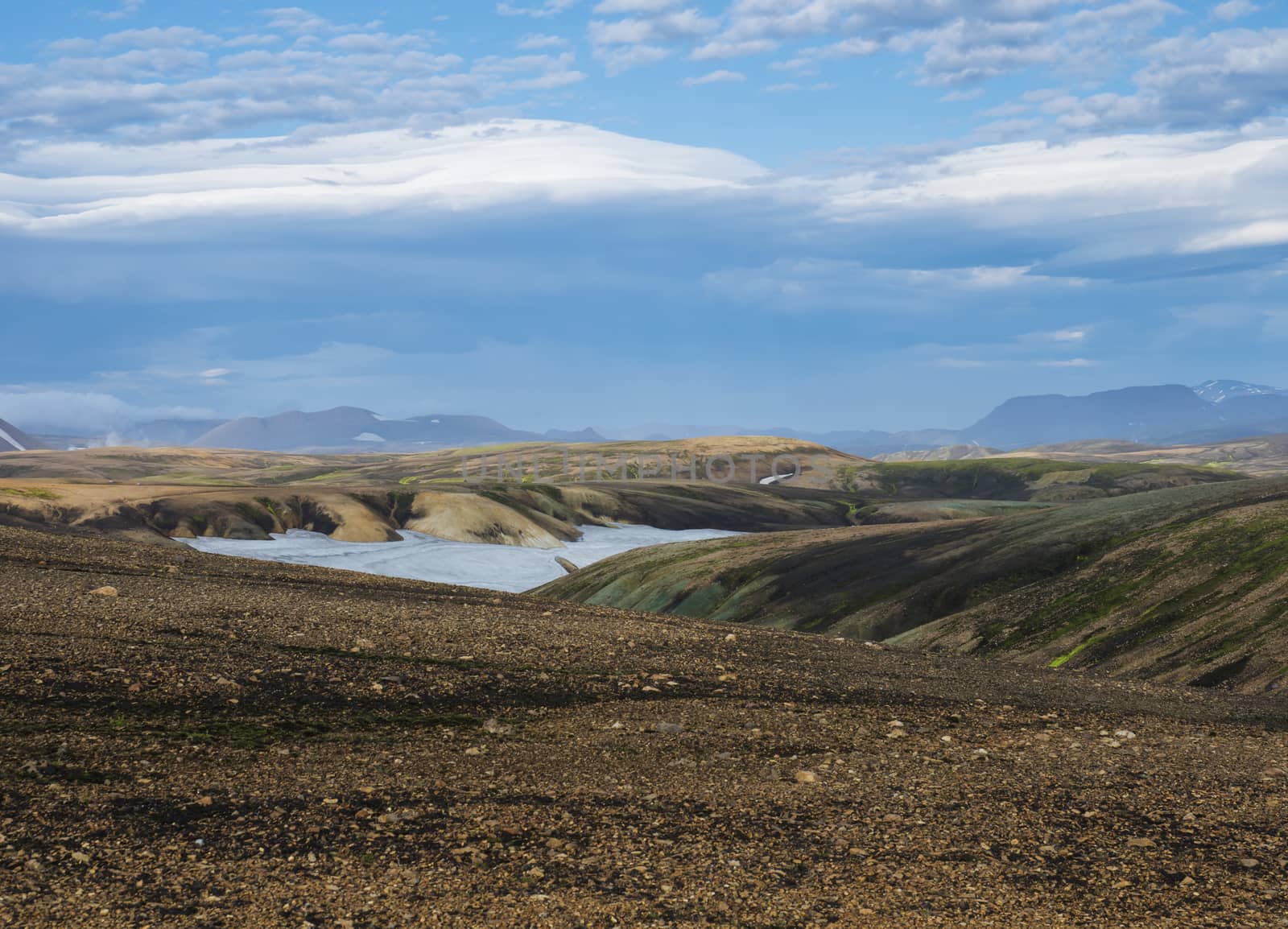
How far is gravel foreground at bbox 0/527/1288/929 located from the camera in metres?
13.4

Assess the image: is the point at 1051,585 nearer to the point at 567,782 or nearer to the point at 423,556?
the point at 567,782

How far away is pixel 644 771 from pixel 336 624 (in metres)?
12.3

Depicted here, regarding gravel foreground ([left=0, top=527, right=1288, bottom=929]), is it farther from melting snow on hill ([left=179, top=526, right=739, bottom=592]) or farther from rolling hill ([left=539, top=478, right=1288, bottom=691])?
melting snow on hill ([left=179, top=526, right=739, bottom=592])

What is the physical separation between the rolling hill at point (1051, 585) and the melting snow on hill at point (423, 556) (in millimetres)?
45870

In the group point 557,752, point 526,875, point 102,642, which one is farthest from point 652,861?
point 102,642

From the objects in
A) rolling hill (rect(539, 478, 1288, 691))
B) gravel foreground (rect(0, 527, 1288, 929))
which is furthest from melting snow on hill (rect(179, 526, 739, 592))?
gravel foreground (rect(0, 527, 1288, 929))

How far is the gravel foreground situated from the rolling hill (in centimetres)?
1948

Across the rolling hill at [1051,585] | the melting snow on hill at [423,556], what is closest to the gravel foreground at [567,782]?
the rolling hill at [1051,585]

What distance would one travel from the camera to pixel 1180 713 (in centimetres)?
2645

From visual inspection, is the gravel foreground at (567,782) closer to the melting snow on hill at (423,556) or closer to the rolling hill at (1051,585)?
the rolling hill at (1051,585)

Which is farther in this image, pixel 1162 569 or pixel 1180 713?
pixel 1162 569

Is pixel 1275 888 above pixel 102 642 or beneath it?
beneath

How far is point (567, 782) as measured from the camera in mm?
17562

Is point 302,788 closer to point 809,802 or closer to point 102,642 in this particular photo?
point 809,802
